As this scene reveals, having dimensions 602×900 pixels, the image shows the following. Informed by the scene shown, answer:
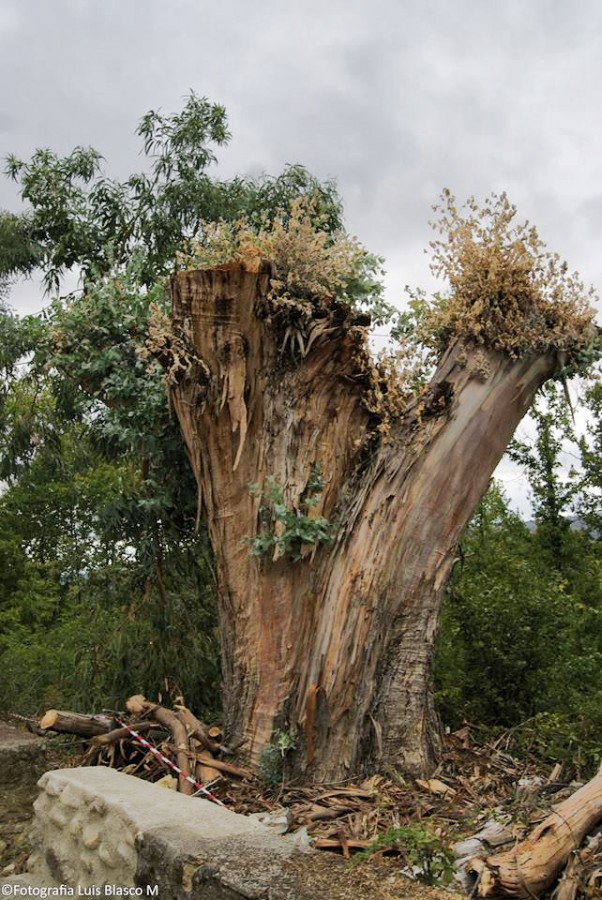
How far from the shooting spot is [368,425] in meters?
6.39

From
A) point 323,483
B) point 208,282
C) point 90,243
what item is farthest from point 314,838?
point 90,243

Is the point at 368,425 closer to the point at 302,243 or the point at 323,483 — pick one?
the point at 323,483

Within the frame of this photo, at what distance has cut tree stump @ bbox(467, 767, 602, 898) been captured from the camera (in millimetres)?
3586

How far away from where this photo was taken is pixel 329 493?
6.22 metres

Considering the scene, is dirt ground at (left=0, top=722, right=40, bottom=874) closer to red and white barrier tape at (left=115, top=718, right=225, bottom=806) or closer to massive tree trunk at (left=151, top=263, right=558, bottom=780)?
red and white barrier tape at (left=115, top=718, right=225, bottom=806)

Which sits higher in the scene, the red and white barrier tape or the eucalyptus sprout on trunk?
the eucalyptus sprout on trunk

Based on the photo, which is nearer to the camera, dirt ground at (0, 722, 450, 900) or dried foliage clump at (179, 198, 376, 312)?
dirt ground at (0, 722, 450, 900)

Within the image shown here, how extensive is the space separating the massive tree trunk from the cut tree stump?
78.1 inches

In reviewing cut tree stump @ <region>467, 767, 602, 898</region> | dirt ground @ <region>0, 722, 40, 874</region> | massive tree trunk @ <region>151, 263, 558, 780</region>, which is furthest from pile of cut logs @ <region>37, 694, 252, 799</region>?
cut tree stump @ <region>467, 767, 602, 898</region>

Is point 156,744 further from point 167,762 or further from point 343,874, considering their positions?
point 343,874

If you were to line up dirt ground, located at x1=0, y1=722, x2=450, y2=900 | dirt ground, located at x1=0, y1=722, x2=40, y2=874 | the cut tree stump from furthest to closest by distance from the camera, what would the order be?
dirt ground, located at x1=0, y1=722, x2=40, y2=874 < the cut tree stump < dirt ground, located at x1=0, y1=722, x2=450, y2=900

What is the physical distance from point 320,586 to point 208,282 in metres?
2.26

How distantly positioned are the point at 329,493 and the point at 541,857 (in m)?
3.04

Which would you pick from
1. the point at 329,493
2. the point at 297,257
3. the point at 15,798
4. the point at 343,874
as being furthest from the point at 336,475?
the point at 15,798
